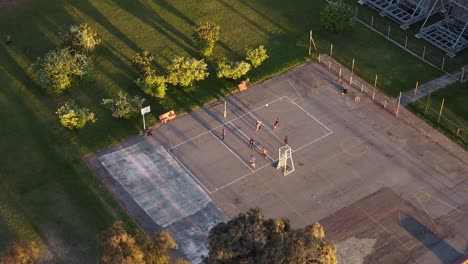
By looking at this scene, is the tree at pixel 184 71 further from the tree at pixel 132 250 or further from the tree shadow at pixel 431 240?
the tree at pixel 132 250

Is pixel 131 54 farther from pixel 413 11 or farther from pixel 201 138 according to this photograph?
pixel 413 11

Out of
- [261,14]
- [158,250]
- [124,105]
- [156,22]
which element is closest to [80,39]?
[156,22]

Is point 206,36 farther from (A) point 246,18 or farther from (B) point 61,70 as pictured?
(B) point 61,70

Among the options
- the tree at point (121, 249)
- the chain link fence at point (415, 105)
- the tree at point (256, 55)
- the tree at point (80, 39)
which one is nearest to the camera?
the tree at point (121, 249)

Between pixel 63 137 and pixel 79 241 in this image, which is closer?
pixel 79 241

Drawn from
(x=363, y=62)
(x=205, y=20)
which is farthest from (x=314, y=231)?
(x=205, y=20)

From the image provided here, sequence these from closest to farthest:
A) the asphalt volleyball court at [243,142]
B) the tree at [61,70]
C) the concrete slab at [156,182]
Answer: the concrete slab at [156,182] → the asphalt volleyball court at [243,142] → the tree at [61,70]

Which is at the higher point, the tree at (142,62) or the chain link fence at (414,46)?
the tree at (142,62)

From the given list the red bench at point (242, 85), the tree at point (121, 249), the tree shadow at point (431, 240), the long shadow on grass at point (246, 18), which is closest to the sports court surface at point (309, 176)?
the tree shadow at point (431, 240)

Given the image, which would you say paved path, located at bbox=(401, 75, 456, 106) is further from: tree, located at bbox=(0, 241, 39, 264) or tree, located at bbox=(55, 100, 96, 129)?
tree, located at bbox=(0, 241, 39, 264)
